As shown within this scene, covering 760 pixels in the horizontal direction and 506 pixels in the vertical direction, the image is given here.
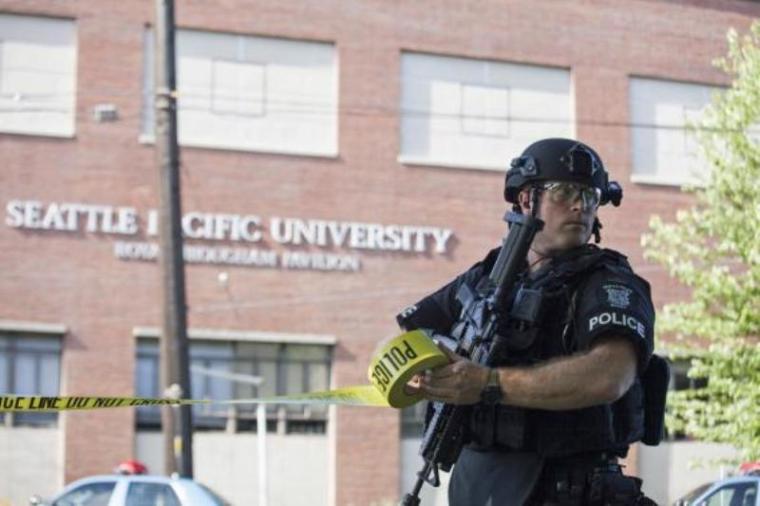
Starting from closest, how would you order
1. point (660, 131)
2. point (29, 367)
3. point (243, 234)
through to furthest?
point (29, 367) < point (243, 234) < point (660, 131)

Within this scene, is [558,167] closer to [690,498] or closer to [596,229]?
[596,229]

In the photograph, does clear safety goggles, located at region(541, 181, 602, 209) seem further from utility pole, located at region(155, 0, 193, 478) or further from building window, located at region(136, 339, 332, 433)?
building window, located at region(136, 339, 332, 433)

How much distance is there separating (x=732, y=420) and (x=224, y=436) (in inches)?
342

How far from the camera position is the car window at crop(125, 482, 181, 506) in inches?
589

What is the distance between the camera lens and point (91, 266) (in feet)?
80.7

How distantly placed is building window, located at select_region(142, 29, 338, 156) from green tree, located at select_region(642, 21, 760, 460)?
693 cm

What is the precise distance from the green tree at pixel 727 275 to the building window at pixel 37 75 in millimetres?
9723

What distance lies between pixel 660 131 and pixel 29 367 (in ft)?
39.9

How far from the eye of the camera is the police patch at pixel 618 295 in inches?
149

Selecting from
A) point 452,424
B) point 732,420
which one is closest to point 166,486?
point 732,420

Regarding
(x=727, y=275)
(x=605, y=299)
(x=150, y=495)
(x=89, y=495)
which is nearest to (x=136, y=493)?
(x=150, y=495)

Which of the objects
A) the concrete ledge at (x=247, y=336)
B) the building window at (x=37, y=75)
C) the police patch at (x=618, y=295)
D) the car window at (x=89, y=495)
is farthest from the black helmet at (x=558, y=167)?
the building window at (x=37, y=75)

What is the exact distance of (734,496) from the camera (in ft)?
46.1

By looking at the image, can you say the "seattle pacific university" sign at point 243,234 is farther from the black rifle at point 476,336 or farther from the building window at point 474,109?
the black rifle at point 476,336
